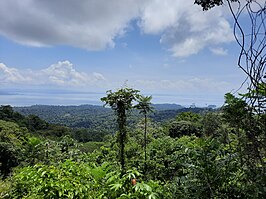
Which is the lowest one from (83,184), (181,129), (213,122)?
(181,129)

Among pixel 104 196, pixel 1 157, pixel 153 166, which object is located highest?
pixel 104 196

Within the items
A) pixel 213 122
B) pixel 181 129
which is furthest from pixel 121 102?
pixel 181 129

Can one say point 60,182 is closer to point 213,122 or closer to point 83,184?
point 83,184

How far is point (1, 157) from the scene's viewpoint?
59.5ft

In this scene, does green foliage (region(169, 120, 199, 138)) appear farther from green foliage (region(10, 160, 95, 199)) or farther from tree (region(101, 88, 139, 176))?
green foliage (region(10, 160, 95, 199))

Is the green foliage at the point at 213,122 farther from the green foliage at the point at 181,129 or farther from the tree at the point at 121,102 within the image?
the green foliage at the point at 181,129

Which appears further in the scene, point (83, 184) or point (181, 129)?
point (181, 129)

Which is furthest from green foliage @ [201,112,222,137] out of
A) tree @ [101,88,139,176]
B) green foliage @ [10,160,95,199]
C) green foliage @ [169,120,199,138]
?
green foliage @ [169,120,199,138]

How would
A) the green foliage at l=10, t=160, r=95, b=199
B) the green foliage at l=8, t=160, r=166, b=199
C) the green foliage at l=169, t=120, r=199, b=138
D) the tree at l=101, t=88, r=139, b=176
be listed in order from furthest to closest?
the green foliage at l=169, t=120, r=199, b=138
the tree at l=101, t=88, r=139, b=176
the green foliage at l=10, t=160, r=95, b=199
the green foliage at l=8, t=160, r=166, b=199

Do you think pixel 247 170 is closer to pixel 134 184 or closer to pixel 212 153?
pixel 212 153

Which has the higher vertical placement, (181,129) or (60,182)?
(60,182)

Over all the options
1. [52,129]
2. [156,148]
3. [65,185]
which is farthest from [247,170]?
[52,129]

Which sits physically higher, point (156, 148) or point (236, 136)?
point (236, 136)

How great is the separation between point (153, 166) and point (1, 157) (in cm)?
1332
